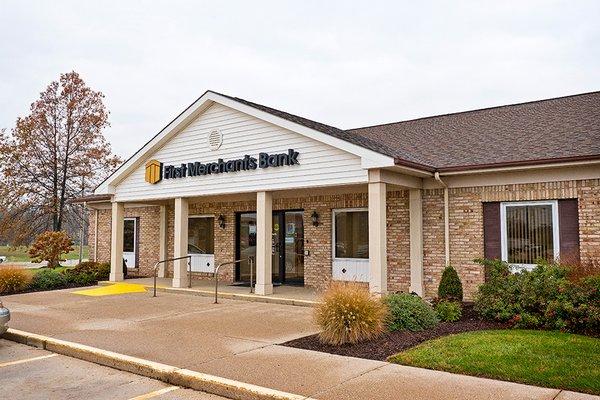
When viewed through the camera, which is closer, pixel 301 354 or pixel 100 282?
pixel 301 354

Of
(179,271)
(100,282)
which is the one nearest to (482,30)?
(179,271)

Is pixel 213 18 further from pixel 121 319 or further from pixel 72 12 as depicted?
pixel 121 319

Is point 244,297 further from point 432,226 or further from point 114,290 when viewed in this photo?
point 432,226

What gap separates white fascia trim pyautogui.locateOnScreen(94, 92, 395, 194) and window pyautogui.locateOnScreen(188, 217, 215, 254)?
295cm

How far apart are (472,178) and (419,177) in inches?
48.7

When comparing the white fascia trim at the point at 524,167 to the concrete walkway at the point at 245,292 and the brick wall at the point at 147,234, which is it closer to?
the concrete walkway at the point at 245,292

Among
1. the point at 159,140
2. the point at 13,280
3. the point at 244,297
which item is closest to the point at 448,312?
the point at 244,297

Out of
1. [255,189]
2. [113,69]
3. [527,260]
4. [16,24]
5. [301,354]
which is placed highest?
[113,69]

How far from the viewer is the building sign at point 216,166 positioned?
12648 mm

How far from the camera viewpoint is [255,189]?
13.2 meters

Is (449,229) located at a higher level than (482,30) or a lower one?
lower

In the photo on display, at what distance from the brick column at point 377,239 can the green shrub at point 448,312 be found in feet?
5.02

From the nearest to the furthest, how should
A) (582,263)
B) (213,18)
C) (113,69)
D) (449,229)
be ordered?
1. (582,263)
2. (449,229)
3. (213,18)
4. (113,69)

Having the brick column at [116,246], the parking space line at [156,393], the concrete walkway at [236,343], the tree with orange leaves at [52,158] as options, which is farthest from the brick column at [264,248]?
the tree with orange leaves at [52,158]
